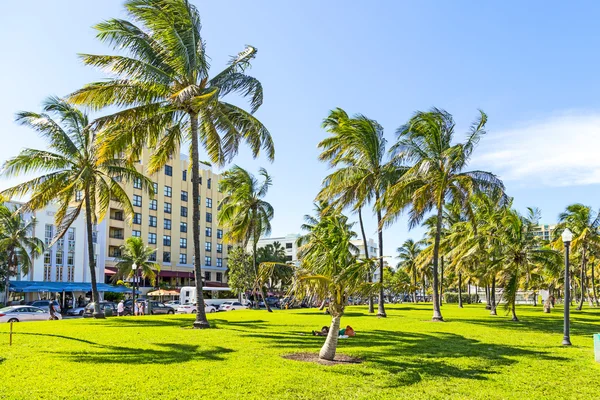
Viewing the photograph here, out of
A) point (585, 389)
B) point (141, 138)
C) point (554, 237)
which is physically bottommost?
point (585, 389)

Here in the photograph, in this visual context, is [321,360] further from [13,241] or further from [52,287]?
[52,287]

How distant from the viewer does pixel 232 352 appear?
1351cm

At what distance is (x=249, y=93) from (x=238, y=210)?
18.7m

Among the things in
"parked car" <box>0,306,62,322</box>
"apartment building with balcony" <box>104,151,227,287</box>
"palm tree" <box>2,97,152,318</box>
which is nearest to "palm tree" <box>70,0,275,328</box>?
"palm tree" <box>2,97,152,318</box>

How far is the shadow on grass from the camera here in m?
11.3

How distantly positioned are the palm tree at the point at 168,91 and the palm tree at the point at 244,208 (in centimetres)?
1707

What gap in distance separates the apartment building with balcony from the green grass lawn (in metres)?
49.4

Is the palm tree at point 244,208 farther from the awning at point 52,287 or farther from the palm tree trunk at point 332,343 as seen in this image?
the palm tree trunk at point 332,343

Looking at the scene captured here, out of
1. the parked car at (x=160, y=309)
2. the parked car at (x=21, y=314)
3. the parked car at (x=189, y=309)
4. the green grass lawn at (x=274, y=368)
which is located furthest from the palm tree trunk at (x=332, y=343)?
the parked car at (x=189, y=309)

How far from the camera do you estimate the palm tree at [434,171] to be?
25156 mm

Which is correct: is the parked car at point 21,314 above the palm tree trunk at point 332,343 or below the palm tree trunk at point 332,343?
below

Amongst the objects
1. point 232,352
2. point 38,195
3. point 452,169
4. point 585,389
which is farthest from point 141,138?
point 585,389

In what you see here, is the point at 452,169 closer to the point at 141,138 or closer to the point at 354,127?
the point at 354,127

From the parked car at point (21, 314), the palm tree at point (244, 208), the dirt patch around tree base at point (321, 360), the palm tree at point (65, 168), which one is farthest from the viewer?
the palm tree at point (244, 208)
